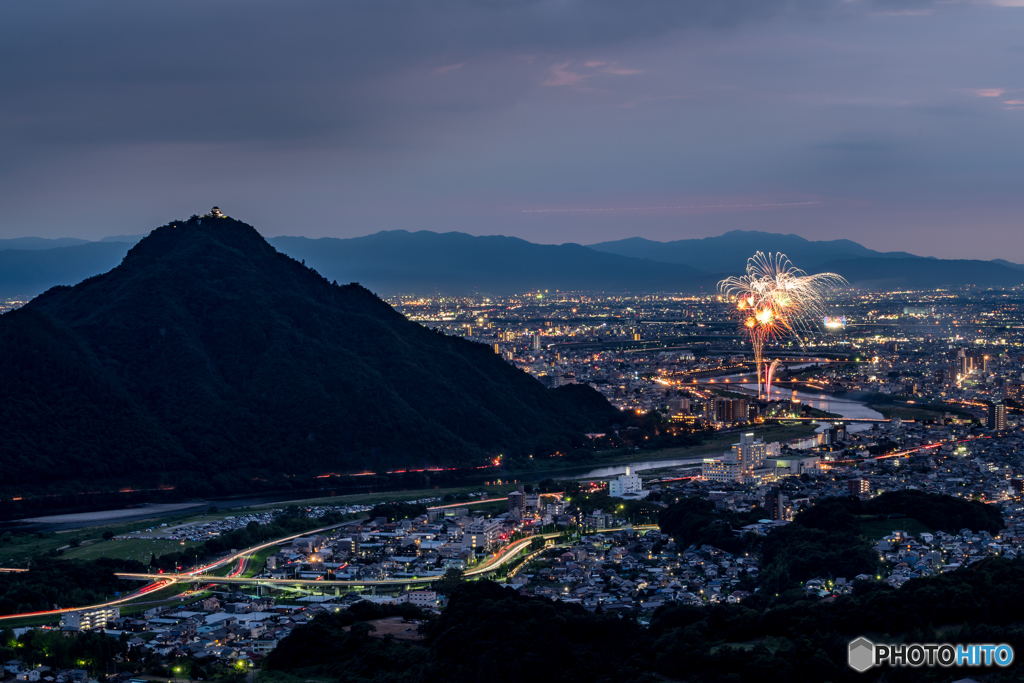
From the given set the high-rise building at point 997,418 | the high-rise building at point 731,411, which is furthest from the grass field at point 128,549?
the high-rise building at point 997,418

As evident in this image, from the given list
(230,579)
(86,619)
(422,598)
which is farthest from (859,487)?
(86,619)

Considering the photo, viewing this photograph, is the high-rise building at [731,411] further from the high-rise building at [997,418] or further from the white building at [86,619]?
the white building at [86,619]

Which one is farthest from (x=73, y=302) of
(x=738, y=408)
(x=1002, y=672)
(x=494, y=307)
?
(x=494, y=307)

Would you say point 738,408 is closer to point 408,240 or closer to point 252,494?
point 252,494

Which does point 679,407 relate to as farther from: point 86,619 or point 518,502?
point 86,619

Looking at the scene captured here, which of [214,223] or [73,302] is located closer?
[73,302]

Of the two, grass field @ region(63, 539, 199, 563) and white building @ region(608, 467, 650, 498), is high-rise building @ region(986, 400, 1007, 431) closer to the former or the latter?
white building @ region(608, 467, 650, 498)

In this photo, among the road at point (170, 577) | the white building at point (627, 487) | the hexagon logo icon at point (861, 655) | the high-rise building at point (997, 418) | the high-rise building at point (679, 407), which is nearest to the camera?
the hexagon logo icon at point (861, 655)
